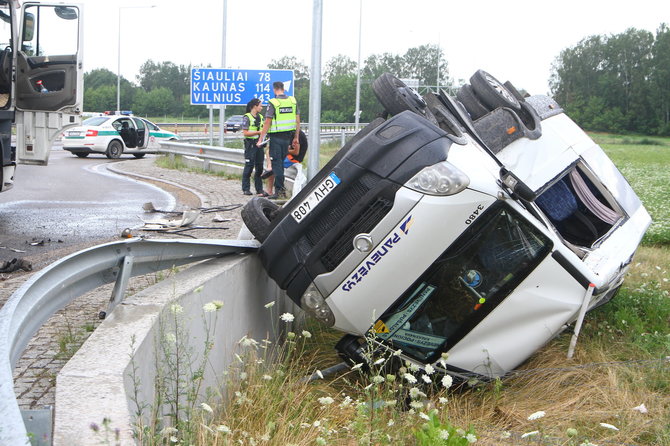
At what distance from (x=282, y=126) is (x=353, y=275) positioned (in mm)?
9161

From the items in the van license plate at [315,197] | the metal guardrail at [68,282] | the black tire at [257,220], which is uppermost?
the van license plate at [315,197]

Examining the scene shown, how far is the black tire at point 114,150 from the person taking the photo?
29.3 metres

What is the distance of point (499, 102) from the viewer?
8.36 meters

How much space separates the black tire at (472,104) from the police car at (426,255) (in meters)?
2.39

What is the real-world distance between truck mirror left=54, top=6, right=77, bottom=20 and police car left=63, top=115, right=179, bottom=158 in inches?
637

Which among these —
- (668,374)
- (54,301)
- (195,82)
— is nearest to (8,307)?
(54,301)

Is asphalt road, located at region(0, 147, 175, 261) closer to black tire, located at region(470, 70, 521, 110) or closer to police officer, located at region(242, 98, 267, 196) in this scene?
police officer, located at region(242, 98, 267, 196)

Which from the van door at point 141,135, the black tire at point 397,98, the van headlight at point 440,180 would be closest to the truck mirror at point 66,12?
the black tire at point 397,98

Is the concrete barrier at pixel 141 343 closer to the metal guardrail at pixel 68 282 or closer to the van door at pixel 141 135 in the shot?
the metal guardrail at pixel 68 282

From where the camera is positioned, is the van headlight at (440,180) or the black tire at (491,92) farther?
the black tire at (491,92)

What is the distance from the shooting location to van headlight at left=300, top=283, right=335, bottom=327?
5.71 metres

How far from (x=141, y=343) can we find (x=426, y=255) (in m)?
2.44

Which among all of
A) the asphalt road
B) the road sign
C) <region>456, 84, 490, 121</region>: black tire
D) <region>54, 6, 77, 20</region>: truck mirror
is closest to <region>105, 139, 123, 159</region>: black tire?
the asphalt road

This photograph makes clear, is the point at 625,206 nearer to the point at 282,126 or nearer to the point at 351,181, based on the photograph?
the point at 351,181
